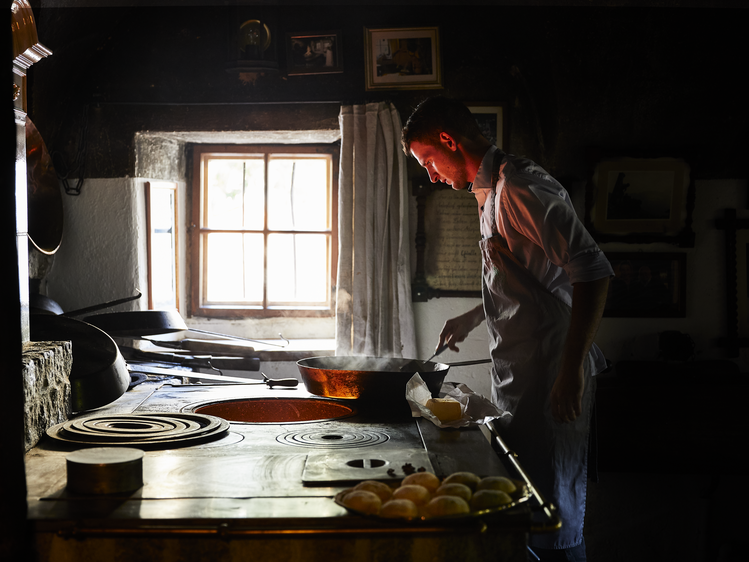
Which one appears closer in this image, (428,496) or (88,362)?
(428,496)

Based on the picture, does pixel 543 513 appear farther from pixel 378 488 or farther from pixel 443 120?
pixel 443 120

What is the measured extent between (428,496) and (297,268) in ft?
9.54

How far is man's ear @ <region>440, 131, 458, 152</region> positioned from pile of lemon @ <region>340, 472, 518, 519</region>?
3.54 ft

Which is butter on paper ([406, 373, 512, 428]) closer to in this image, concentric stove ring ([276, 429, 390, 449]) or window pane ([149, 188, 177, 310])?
concentric stove ring ([276, 429, 390, 449])

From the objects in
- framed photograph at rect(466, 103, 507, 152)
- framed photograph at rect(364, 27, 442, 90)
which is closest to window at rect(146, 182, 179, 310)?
framed photograph at rect(364, 27, 442, 90)

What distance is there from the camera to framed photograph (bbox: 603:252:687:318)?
3.31 meters

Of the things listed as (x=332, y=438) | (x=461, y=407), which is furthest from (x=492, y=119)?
(x=332, y=438)

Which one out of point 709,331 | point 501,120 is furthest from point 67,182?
point 709,331

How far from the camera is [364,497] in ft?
3.43

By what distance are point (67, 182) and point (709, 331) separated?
3.38 m

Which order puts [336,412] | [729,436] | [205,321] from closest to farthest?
[336,412] → [729,436] → [205,321]

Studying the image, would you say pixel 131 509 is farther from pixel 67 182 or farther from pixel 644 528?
pixel 644 528

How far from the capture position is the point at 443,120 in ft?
6.26

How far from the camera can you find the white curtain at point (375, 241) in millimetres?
3299
